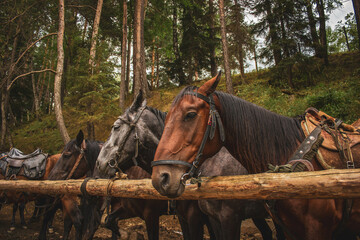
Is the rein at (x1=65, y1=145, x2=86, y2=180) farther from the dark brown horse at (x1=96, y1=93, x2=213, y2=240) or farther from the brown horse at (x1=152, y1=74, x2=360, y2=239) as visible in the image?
the brown horse at (x1=152, y1=74, x2=360, y2=239)

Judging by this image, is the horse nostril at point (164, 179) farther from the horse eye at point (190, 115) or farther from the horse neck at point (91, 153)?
the horse neck at point (91, 153)

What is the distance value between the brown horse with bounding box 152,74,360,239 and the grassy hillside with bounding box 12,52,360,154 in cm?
694

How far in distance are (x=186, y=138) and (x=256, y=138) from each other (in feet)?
2.73

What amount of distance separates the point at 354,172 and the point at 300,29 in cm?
1426

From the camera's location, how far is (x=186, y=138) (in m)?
1.82

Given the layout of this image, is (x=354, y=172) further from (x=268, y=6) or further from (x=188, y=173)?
(x=268, y=6)

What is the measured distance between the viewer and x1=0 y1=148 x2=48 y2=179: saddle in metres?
6.45

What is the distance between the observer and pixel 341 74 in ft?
40.4

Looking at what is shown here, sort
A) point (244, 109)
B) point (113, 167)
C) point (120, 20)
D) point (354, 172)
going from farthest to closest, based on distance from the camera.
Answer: point (120, 20) < point (113, 167) < point (244, 109) < point (354, 172)

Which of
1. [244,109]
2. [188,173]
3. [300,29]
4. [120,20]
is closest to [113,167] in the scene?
[188,173]

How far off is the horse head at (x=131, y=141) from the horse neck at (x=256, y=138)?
1.72 meters

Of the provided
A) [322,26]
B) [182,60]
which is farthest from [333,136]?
[182,60]

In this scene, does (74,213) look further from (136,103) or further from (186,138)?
(186,138)

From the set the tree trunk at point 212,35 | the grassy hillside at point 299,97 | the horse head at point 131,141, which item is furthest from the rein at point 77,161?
the tree trunk at point 212,35
